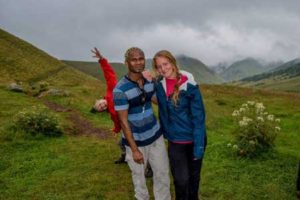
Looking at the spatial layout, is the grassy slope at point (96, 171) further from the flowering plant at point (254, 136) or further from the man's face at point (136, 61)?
the man's face at point (136, 61)

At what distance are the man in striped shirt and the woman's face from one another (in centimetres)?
29

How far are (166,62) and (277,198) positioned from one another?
15.2 feet

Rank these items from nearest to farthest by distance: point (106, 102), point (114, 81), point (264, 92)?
1. point (106, 102)
2. point (114, 81)
3. point (264, 92)

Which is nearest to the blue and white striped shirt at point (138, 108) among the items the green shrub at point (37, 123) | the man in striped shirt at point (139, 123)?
the man in striped shirt at point (139, 123)

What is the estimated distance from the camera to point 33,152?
14516 mm

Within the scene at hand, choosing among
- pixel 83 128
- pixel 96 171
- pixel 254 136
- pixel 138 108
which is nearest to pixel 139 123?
pixel 138 108

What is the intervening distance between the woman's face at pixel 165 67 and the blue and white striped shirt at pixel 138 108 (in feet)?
1.14

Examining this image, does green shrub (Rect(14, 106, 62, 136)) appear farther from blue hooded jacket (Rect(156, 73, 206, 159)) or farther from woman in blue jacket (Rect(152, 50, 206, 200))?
blue hooded jacket (Rect(156, 73, 206, 159))

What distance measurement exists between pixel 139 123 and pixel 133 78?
80 cm

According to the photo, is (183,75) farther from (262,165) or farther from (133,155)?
(262,165)

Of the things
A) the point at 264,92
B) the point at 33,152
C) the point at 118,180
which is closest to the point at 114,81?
the point at 118,180

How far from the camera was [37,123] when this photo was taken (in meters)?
16.9

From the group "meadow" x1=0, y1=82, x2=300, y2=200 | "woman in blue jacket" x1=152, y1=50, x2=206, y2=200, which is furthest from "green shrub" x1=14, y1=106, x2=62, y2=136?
"woman in blue jacket" x1=152, y1=50, x2=206, y2=200

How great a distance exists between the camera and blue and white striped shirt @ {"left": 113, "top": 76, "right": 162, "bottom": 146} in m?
6.99
